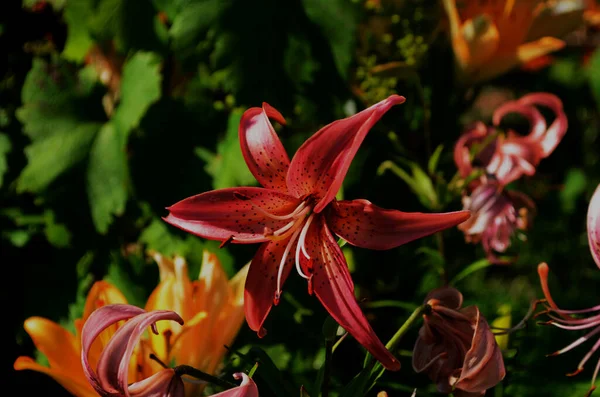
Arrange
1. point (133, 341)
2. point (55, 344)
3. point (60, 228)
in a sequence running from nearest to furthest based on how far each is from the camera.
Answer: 1. point (133, 341)
2. point (55, 344)
3. point (60, 228)

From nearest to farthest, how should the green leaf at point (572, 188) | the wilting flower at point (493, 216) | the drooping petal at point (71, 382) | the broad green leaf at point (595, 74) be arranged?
the drooping petal at point (71, 382) < the wilting flower at point (493, 216) < the broad green leaf at point (595, 74) < the green leaf at point (572, 188)

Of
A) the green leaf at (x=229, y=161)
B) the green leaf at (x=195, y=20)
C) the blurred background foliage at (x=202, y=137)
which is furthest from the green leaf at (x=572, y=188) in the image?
the green leaf at (x=195, y=20)

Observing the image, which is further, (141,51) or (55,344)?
(141,51)

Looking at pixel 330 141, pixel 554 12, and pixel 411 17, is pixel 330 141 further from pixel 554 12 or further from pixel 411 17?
pixel 554 12

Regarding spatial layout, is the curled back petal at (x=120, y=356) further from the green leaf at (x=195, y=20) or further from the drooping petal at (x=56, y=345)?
the green leaf at (x=195, y=20)

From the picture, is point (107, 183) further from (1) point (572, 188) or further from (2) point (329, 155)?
(1) point (572, 188)

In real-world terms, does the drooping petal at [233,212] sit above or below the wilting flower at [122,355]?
above

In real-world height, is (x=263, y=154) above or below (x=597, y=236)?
above

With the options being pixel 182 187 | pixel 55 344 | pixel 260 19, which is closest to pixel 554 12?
pixel 260 19

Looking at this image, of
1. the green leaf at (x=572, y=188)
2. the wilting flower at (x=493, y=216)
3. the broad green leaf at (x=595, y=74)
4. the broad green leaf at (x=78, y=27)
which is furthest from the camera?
the green leaf at (x=572, y=188)
